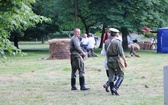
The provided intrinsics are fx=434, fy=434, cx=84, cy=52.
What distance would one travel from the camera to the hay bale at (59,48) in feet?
87.7

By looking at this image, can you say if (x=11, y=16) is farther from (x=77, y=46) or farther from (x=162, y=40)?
(x=162, y=40)

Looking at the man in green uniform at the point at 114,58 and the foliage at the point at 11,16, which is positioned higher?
the foliage at the point at 11,16

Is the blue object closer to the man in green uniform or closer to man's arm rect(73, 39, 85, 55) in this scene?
man's arm rect(73, 39, 85, 55)

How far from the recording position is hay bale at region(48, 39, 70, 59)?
87.7ft

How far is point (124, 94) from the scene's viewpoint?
460 inches

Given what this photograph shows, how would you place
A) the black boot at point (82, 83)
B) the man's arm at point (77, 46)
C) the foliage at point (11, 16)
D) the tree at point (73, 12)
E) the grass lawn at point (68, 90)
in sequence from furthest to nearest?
1. the tree at point (73, 12)
2. the black boot at point (82, 83)
3. the man's arm at point (77, 46)
4. the grass lawn at point (68, 90)
5. the foliage at point (11, 16)

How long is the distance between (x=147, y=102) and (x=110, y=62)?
181cm

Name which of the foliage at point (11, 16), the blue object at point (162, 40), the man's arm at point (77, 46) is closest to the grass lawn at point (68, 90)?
the man's arm at point (77, 46)

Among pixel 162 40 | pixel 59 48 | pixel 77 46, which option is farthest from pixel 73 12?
pixel 77 46

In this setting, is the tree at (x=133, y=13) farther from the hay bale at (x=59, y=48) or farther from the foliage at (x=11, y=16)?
the foliage at (x=11, y=16)

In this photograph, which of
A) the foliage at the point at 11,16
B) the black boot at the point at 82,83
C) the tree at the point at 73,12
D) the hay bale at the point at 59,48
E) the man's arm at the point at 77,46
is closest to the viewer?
the foliage at the point at 11,16

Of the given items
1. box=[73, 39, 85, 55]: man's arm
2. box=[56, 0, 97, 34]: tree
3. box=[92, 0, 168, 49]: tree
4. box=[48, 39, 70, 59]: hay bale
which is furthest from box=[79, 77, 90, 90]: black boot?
box=[56, 0, 97, 34]: tree

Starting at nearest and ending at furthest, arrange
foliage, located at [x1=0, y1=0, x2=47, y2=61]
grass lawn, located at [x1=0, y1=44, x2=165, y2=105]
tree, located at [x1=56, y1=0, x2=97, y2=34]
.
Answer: foliage, located at [x1=0, y1=0, x2=47, y2=61] → grass lawn, located at [x1=0, y1=44, x2=165, y2=105] → tree, located at [x1=56, y1=0, x2=97, y2=34]

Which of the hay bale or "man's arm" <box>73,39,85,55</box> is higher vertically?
"man's arm" <box>73,39,85,55</box>
